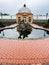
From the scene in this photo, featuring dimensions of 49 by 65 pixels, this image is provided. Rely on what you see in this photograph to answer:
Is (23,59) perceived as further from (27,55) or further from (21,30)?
(21,30)

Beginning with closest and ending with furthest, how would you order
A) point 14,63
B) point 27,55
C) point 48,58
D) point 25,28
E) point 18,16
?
point 14,63 < point 48,58 < point 27,55 < point 25,28 < point 18,16

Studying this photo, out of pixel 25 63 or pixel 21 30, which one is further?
pixel 21 30

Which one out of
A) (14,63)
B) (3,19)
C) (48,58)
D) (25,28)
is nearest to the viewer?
(14,63)

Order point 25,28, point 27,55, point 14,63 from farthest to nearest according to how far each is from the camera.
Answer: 1. point 25,28
2. point 27,55
3. point 14,63

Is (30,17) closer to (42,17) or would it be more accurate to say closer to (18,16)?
(18,16)

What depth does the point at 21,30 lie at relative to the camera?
13711mm

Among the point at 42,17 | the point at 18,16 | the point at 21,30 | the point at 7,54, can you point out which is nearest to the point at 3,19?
the point at 18,16

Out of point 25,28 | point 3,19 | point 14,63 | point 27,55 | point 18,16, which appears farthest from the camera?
point 3,19

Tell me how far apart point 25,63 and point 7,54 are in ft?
3.75

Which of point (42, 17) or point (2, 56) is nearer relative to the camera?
point (2, 56)

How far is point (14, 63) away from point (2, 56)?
32.4 inches

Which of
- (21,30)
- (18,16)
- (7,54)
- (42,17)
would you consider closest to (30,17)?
(18,16)

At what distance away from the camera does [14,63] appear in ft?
17.9

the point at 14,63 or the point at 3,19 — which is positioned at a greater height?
A: the point at 14,63
